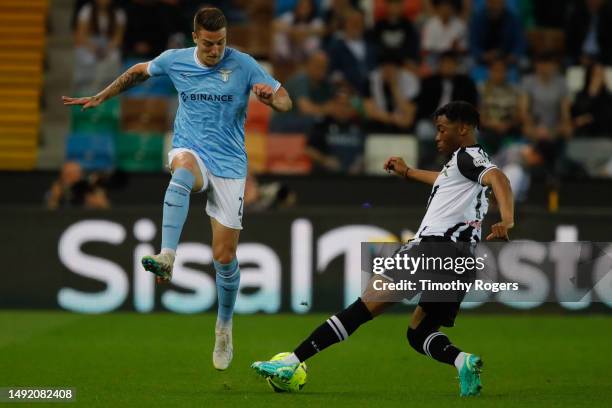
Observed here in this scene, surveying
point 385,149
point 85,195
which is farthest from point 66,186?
point 385,149

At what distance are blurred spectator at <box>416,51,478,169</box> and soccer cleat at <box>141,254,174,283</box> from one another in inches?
361

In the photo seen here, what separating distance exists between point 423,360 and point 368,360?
45cm

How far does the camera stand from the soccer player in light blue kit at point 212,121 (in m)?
8.66

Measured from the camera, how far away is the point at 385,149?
55.1 ft

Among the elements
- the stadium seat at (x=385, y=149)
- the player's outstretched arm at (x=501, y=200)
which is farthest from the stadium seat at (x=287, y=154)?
the player's outstretched arm at (x=501, y=200)

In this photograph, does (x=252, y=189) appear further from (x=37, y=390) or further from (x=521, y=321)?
(x=37, y=390)

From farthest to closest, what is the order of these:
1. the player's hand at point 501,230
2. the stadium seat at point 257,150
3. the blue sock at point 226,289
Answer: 1. the stadium seat at point 257,150
2. the blue sock at point 226,289
3. the player's hand at point 501,230

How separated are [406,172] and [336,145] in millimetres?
8240

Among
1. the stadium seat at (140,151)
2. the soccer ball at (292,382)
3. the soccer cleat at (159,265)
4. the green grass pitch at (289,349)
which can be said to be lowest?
the green grass pitch at (289,349)

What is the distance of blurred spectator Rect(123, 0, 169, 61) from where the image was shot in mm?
18312

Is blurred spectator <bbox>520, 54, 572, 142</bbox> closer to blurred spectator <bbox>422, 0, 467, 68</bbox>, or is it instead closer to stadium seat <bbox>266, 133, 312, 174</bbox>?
blurred spectator <bbox>422, 0, 467, 68</bbox>

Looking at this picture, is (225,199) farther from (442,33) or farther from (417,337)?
(442,33)

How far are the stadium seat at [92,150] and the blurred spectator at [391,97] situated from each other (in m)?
3.36

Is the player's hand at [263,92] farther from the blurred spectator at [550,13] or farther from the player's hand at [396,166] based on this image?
the blurred spectator at [550,13]
